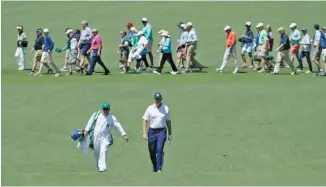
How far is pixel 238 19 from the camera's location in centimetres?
3728

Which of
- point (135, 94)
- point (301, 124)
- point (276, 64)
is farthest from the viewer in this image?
point (276, 64)

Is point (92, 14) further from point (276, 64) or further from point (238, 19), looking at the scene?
point (276, 64)

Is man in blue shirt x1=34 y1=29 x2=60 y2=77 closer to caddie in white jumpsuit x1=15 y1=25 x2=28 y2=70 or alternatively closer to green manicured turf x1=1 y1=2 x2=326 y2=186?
green manicured turf x1=1 y1=2 x2=326 y2=186

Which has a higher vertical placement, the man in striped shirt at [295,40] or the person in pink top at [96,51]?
the man in striped shirt at [295,40]

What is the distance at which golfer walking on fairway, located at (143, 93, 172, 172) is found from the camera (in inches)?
691

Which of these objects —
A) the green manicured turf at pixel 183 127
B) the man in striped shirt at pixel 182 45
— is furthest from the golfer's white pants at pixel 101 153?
the man in striped shirt at pixel 182 45

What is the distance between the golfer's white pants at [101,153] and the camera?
1728 centimetres

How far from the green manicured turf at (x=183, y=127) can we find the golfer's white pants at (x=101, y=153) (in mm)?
300

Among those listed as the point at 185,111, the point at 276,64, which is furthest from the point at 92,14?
the point at 185,111

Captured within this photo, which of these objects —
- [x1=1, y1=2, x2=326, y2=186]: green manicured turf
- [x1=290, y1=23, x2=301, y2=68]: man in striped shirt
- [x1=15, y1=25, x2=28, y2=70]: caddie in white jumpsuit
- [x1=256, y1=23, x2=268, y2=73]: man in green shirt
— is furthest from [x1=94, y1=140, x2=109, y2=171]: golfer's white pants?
[x1=15, y1=25, x2=28, y2=70]: caddie in white jumpsuit

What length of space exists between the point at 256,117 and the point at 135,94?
152 inches

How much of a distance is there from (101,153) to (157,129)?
119cm

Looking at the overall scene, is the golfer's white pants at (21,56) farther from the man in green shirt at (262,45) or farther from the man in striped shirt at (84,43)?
the man in green shirt at (262,45)

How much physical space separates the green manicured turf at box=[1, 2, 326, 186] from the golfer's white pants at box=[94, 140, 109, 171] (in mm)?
300
